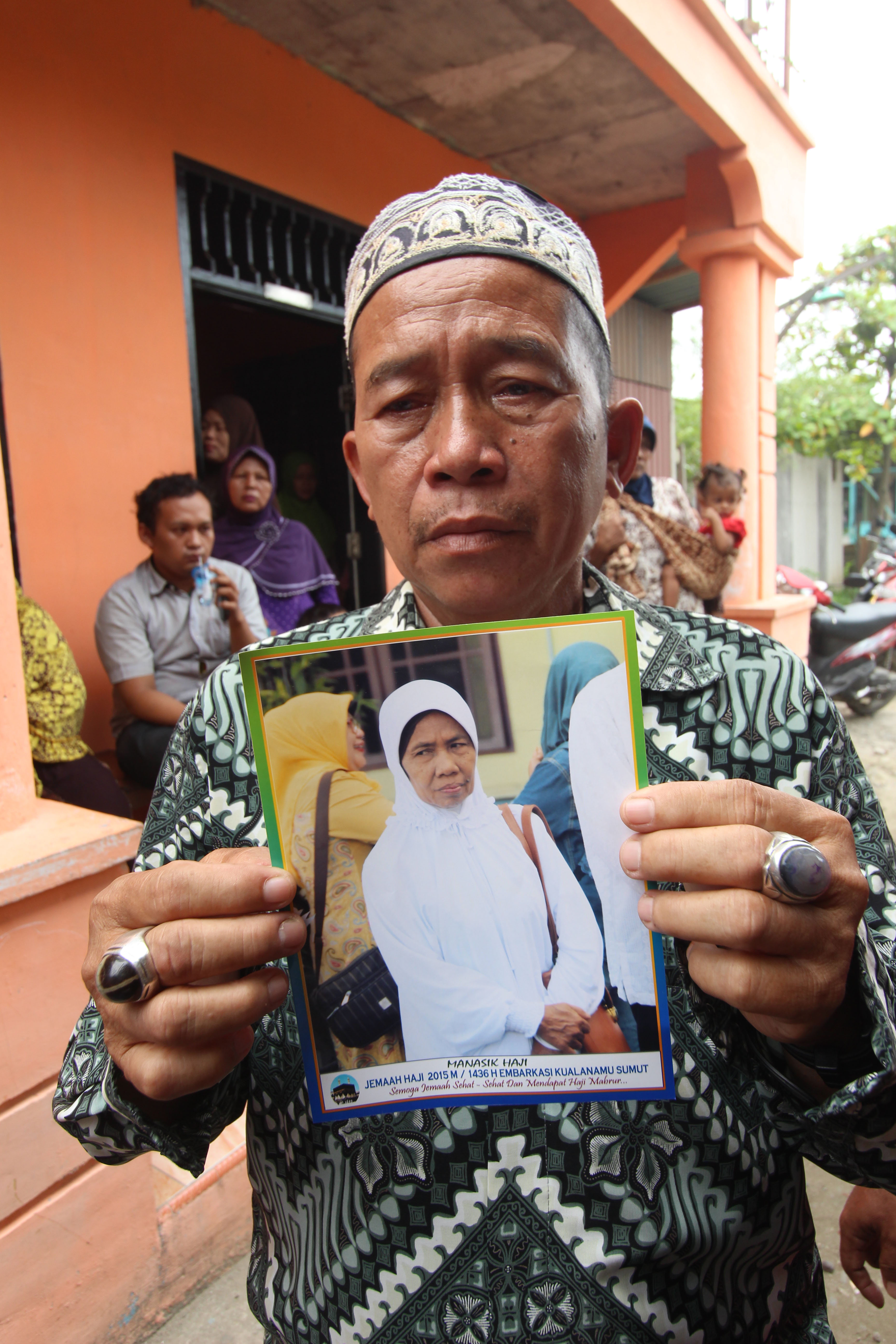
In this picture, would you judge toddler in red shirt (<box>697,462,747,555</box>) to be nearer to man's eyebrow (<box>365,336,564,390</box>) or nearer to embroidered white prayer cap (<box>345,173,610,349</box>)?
embroidered white prayer cap (<box>345,173,610,349</box>)

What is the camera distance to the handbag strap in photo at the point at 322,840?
2.41 feet

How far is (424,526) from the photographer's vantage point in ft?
3.10

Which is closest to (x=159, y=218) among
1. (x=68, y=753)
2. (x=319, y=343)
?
(x=68, y=753)

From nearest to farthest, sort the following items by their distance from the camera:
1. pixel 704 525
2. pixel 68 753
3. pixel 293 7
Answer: pixel 68 753 → pixel 293 7 → pixel 704 525

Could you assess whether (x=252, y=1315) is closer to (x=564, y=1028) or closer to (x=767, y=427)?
(x=564, y=1028)

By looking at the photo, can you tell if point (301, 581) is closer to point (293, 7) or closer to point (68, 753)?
point (68, 753)

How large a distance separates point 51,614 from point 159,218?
1.70m

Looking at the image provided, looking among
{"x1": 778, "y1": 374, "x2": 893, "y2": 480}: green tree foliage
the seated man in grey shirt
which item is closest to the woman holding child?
the seated man in grey shirt

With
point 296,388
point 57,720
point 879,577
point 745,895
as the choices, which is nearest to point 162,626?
point 57,720

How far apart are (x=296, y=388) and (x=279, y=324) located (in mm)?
644

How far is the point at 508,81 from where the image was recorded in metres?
4.49

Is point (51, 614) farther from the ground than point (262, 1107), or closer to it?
farther from the ground

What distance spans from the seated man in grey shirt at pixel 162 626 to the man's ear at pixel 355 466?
215 centimetres

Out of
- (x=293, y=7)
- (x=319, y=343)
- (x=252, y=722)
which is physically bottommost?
(x=252, y=722)
